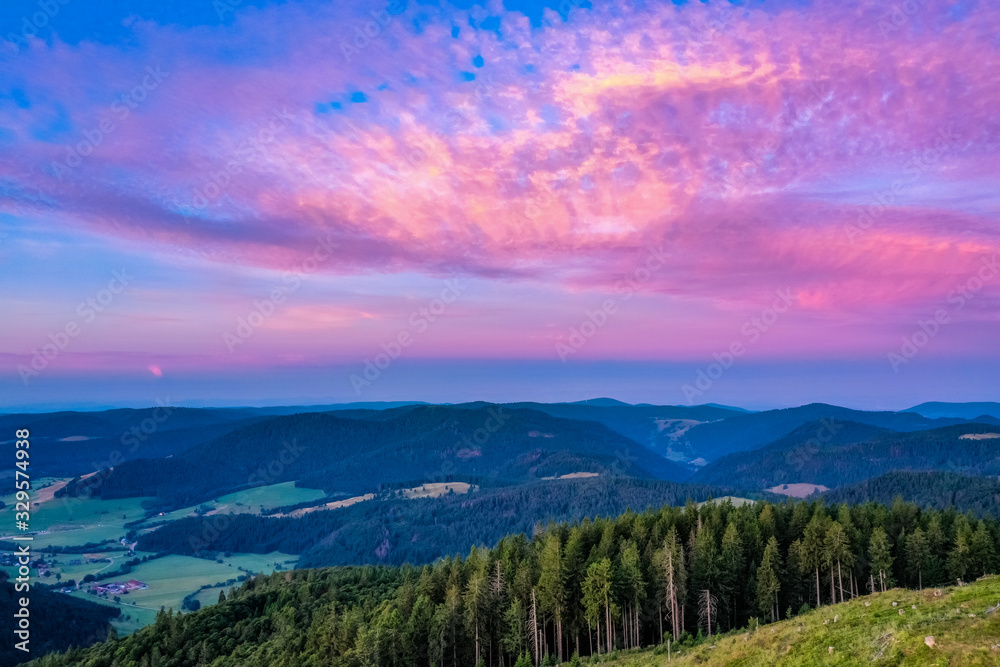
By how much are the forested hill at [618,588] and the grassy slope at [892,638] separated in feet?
87.3

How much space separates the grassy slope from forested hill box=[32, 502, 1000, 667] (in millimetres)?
26613

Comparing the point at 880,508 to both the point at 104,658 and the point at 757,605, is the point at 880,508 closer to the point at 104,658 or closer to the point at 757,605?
the point at 757,605

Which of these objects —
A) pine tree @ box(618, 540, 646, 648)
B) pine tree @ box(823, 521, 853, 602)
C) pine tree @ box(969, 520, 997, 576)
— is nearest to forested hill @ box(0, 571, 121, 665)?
pine tree @ box(618, 540, 646, 648)

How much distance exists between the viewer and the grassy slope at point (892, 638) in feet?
78.9

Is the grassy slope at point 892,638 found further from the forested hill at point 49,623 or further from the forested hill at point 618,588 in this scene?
the forested hill at point 49,623

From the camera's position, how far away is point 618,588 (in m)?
73.2

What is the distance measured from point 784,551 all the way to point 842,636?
65.7m

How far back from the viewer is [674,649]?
5597 centimetres

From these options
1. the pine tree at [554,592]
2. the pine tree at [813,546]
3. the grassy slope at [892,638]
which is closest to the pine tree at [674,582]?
the pine tree at [554,592]

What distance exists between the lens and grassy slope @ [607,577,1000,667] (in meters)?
24.1

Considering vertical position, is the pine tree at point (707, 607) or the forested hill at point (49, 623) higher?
the pine tree at point (707, 607)

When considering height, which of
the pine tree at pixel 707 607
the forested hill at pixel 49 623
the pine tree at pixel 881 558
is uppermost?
the pine tree at pixel 881 558

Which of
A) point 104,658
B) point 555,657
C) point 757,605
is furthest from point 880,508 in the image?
point 104,658

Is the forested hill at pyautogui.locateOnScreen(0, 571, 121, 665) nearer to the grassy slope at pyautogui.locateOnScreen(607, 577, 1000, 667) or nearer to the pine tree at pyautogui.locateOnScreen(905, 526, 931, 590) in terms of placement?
the grassy slope at pyautogui.locateOnScreen(607, 577, 1000, 667)
